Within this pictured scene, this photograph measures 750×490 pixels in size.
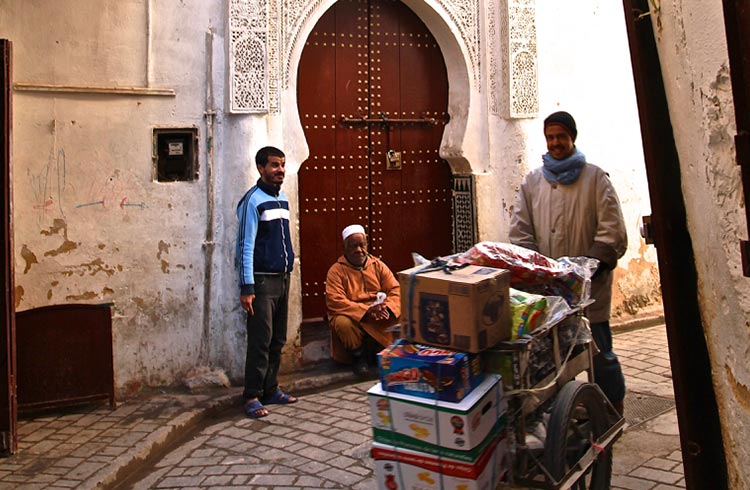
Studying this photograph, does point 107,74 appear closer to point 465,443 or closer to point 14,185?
point 14,185

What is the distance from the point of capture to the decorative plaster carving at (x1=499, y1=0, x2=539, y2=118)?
651 centimetres

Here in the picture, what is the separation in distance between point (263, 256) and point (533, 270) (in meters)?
2.33

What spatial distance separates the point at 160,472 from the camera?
4.18 meters

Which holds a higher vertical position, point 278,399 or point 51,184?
point 51,184

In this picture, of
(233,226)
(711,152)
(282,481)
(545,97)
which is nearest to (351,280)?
(233,226)

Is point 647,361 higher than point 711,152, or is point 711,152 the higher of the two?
Result: point 711,152

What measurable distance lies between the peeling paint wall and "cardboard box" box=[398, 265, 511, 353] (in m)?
2.93

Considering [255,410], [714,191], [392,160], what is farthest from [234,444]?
[714,191]

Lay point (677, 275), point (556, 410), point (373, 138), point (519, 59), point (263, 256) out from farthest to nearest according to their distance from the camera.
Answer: point (519, 59)
point (373, 138)
point (263, 256)
point (556, 410)
point (677, 275)

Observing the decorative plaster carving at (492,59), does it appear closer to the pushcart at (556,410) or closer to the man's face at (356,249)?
the man's face at (356,249)

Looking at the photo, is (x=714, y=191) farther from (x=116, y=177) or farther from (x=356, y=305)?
(x=116, y=177)

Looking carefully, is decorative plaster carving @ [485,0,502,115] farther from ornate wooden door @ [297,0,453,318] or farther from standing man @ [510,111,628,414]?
standing man @ [510,111,628,414]

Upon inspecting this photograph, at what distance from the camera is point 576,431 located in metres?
3.18

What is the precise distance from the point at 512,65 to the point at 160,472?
4.28 meters
